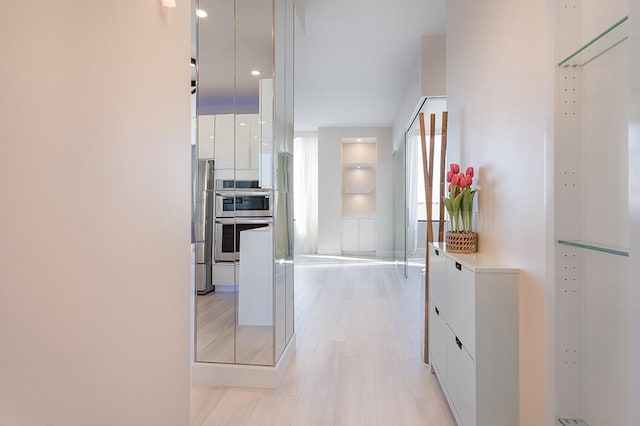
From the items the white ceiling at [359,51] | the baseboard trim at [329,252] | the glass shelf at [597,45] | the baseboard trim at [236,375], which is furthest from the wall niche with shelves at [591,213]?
the baseboard trim at [329,252]

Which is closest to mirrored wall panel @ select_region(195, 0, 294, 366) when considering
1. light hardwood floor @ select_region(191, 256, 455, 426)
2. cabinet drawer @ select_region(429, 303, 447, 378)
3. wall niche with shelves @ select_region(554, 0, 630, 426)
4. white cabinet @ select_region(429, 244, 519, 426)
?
light hardwood floor @ select_region(191, 256, 455, 426)

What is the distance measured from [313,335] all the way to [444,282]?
4.81 feet

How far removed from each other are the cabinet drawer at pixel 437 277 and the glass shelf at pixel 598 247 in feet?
3.28

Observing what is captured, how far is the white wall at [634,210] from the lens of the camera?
67 cm

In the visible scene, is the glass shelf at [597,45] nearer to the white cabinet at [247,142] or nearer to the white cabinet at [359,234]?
the white cabinet at [247,142]

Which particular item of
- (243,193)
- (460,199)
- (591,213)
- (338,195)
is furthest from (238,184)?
(338,195)

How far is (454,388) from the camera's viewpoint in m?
1.73

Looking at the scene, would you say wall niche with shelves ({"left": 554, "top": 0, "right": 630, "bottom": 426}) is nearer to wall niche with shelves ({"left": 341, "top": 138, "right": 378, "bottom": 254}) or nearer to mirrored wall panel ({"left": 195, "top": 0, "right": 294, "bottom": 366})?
mirrored wall panel ({"left": 195, "top": 0, "right": 294, "bottom": 366})

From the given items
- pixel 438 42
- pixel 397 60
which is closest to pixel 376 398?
pixel 438 42

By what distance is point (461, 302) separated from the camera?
164 centimetres

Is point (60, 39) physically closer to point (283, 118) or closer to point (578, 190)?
point (578, 190)

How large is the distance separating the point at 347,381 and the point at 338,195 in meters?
6.26

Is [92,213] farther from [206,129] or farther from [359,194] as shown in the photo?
[359,194]

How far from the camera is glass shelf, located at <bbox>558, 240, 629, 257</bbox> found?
80cm
